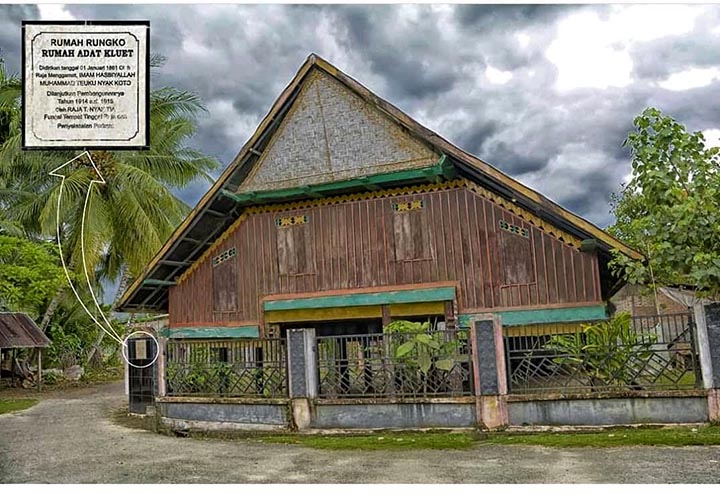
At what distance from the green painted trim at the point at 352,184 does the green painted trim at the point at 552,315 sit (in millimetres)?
2139

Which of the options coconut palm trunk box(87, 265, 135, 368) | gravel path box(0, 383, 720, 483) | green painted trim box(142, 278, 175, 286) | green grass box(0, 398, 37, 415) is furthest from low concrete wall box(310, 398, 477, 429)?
coconut palm trunk box(87, 265, 135, 368)

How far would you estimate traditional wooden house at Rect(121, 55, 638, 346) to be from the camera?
921cm

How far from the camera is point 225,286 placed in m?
11.2

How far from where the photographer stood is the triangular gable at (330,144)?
32.9 ft

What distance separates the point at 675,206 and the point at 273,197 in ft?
19.2

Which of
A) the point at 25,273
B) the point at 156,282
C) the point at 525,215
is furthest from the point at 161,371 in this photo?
the point at 25,273

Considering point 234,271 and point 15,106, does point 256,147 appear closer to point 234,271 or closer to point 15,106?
point 234,271

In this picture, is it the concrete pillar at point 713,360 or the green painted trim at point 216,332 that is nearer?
the concrete pillar at point 713,360

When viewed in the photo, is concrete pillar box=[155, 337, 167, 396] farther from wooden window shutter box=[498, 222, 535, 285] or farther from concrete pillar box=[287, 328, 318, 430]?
wooden window shutter box=[498, 222, 535, 285]

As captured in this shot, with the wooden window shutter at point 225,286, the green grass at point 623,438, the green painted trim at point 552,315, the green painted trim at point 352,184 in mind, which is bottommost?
the green grass at point 623,438

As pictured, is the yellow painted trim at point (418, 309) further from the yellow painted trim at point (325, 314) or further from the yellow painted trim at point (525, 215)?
the yellow painted trim at point (525, 215)

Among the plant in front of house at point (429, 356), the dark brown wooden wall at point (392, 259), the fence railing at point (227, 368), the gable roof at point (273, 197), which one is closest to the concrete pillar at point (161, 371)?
the fence railing at point (227, 368)

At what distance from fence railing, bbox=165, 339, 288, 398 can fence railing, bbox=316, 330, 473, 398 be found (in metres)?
0.66

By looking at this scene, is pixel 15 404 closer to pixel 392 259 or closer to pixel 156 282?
pixel 156 282
